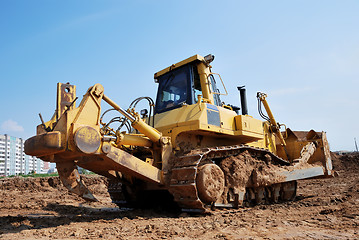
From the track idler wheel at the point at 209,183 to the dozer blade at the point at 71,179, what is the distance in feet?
6.81

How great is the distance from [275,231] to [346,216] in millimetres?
2036

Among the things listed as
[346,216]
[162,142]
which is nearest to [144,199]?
[162,142]

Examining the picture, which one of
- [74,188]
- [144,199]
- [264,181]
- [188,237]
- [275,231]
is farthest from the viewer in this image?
[144,199]

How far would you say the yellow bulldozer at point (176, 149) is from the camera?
538cm

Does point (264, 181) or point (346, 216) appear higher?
point (264, 181)

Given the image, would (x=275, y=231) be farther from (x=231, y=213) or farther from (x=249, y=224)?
(x=231, y=213)

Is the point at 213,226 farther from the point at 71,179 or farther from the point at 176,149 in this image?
the point at 71,179

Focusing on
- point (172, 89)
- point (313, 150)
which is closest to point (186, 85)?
point (172, 89)

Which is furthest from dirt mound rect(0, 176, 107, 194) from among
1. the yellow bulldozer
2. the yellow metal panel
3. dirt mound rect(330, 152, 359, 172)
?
dirt mound rect(330, 152, 359, 172)

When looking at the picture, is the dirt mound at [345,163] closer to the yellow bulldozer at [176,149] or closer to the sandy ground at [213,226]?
the yellow bulldozer at [176,149]

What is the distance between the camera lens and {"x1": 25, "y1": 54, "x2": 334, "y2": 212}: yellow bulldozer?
5379mm

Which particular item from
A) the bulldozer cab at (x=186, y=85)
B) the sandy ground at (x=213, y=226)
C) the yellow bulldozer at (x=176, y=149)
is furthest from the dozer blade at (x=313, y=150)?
the bulldozer cab at (x=186, y=85)

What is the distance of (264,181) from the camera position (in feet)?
24.8

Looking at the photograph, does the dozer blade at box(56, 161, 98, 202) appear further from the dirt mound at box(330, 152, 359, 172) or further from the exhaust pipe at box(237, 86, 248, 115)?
the dirt mound at box(330, 152, 359, 172)
